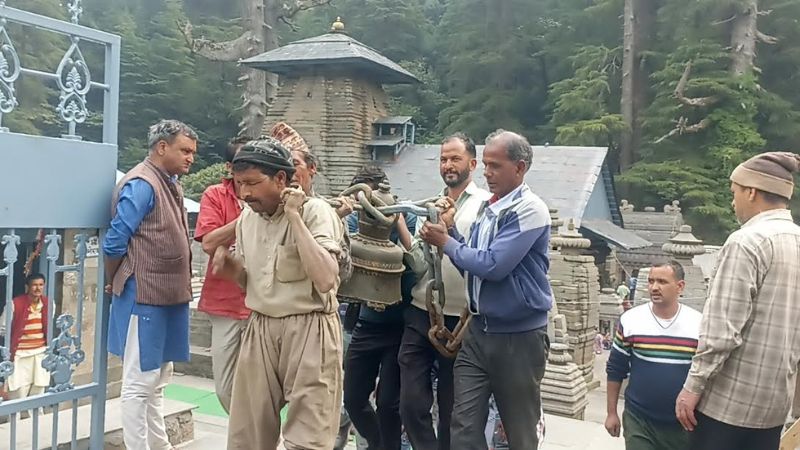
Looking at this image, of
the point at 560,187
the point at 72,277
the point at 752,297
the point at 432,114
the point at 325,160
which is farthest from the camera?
the point at 432,114

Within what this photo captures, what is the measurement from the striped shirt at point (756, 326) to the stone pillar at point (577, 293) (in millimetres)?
8577

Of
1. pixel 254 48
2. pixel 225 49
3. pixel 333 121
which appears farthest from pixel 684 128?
pixel 225 49

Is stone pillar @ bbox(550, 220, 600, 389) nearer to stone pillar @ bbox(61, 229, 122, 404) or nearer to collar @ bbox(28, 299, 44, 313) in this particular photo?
stone pillar @ bbox(61, 229, 122, 404)

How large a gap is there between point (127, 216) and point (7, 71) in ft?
2.62

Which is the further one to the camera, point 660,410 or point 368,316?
point 368,316

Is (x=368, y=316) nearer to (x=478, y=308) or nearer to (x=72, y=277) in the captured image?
(x=478, y=308)

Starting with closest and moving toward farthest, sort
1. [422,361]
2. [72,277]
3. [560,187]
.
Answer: [422,361] → [72,277] → [560,187]

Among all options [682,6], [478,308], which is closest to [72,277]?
[478,308]

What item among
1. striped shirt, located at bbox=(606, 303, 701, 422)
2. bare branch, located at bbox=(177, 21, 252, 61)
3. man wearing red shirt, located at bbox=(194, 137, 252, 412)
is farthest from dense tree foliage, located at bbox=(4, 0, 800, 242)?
striped shirt, located at bbox=(606, 303, 701, 422)

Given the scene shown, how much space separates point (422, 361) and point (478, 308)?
0.58 meters

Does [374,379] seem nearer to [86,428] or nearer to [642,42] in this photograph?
[86,428]

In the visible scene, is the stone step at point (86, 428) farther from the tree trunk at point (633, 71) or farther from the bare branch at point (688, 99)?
the tree trunk at point (633, 71)

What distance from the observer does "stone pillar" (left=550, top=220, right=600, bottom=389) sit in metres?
11.2

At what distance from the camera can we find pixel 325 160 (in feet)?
72.8
